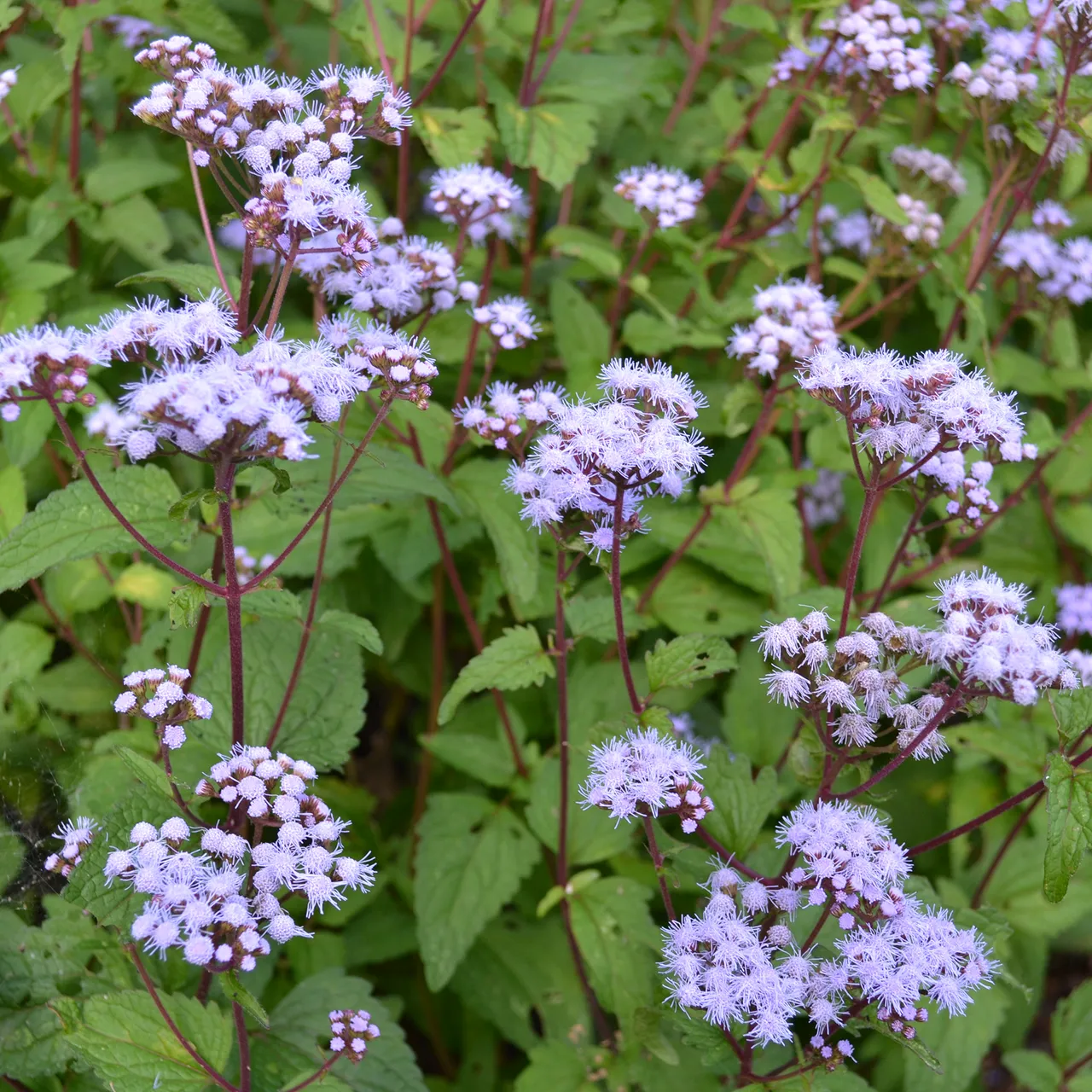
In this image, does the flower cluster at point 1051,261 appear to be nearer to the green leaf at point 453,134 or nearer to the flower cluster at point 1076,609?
the flower cluster at point 1076,609

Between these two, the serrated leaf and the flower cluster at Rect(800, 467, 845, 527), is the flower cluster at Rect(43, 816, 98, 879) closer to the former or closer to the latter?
the serrated leaf

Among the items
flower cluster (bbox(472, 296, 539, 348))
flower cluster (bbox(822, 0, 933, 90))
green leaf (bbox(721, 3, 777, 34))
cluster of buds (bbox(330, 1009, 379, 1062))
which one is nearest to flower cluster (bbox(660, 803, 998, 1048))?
cluster of buds (bbox(330, 1009, 379, 1062))

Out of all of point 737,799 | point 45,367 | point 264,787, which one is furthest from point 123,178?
point 737,799

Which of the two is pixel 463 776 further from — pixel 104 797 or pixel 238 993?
pixel 238 993

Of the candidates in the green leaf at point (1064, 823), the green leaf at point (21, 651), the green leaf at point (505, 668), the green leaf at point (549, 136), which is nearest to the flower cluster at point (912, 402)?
the green leaf at point (1064, 823)

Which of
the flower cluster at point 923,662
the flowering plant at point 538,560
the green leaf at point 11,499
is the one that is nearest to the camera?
the flower cluster at point 923,662

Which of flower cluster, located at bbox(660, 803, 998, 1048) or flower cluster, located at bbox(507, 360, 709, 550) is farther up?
flower cluster, located at bbox(507, 360, 709, 550)
